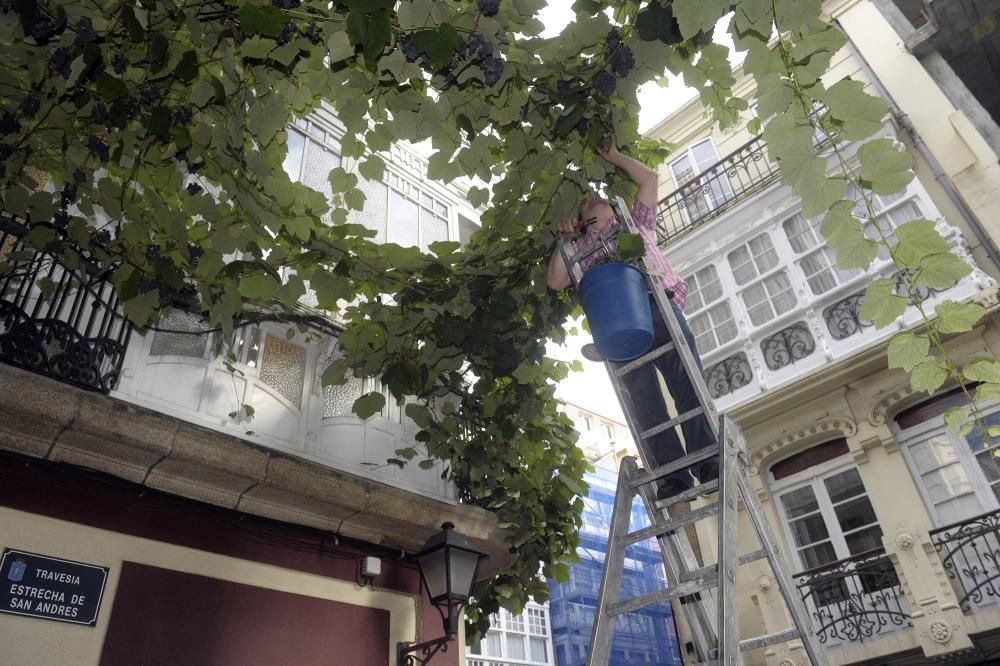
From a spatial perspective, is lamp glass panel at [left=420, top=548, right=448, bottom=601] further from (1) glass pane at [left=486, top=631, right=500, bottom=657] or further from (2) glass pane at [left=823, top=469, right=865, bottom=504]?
(1) glass pane at [left=486, top=631, right=500, bottom=657]

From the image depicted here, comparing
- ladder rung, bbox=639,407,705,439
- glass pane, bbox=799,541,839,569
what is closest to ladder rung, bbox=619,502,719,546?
ladder rung, bbox=639,407,705,439

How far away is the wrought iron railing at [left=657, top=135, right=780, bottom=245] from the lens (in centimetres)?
1270

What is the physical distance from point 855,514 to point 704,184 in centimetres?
676

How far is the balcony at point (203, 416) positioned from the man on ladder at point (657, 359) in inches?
85.0

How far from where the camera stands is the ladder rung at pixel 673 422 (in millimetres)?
3275

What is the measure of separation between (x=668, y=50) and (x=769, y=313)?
366 inches

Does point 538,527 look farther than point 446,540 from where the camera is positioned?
Yes

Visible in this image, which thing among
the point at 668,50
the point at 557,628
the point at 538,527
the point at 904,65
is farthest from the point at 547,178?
the point at 557,628

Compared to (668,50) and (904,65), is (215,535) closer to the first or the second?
(668,50)

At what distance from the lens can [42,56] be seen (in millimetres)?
3355

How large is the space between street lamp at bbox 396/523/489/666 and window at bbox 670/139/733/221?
10.2m

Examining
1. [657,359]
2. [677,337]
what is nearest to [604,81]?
[677,337]

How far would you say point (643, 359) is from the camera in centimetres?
356

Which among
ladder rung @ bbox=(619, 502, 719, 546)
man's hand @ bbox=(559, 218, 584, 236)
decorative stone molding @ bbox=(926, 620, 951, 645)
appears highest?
man's hand @ bbox=(559, 218, 584, 236)
